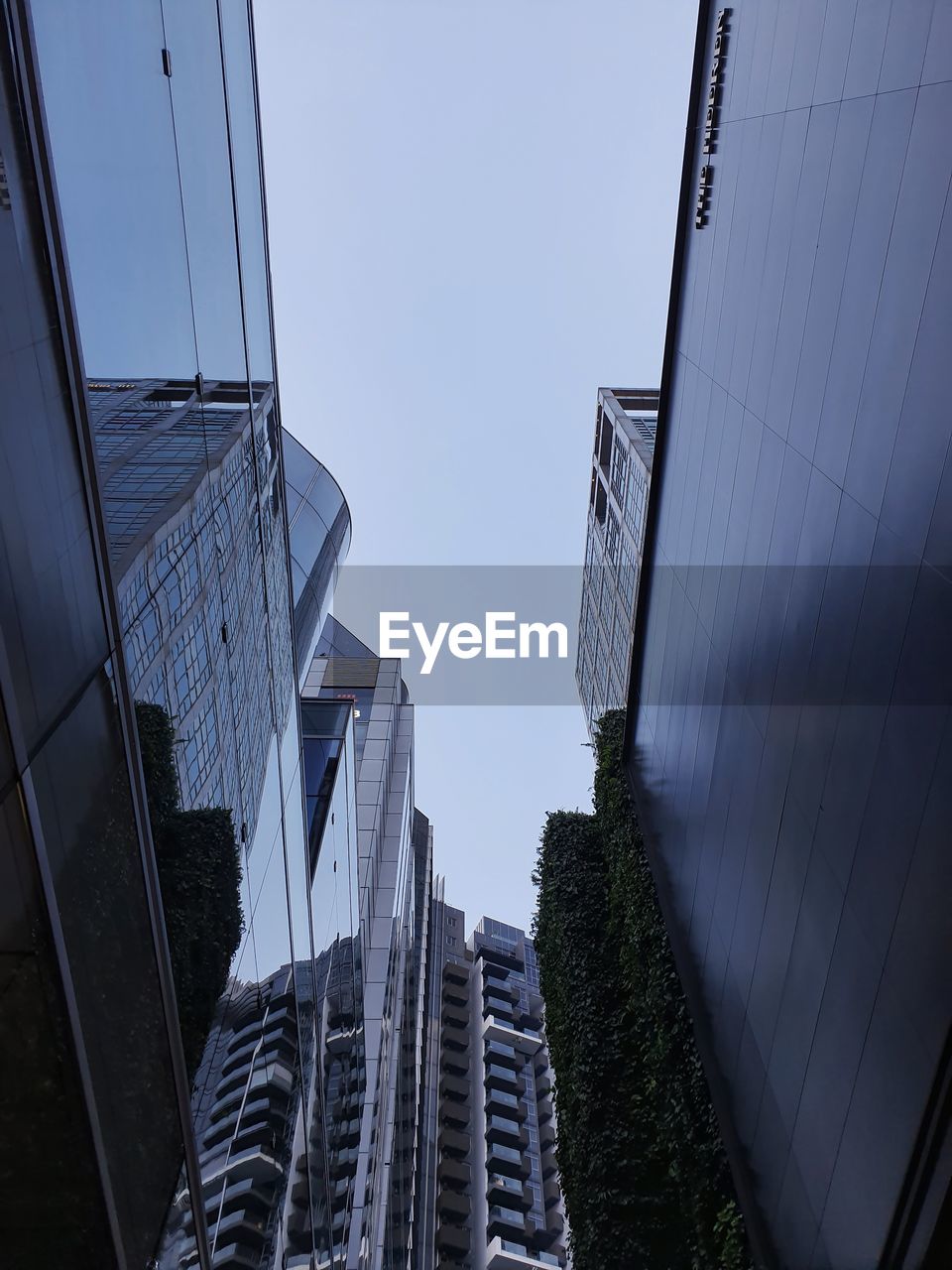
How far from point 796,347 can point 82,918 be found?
1117 cm

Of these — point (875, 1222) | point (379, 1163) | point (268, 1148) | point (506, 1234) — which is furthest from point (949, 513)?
point (506, 1234)

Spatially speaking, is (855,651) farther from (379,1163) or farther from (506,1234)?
(506,1234)

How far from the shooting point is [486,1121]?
9844 cm

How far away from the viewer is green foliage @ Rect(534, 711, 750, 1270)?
1480cm

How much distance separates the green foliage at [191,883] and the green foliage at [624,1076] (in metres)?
8.13

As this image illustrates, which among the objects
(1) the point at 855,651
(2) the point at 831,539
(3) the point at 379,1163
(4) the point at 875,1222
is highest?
(2) the point at 831,539

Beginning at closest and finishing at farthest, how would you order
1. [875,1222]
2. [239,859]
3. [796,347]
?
[875,1222] → [239,859] → [796,347]

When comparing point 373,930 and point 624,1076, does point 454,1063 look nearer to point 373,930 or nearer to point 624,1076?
point 373,930

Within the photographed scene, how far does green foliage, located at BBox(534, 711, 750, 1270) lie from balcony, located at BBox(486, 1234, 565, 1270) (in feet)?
251

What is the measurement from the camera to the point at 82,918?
6422mm

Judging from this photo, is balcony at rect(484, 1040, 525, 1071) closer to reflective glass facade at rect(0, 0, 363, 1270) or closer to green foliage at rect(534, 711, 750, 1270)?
green foliage at rect(534, 711, 750, 1270)

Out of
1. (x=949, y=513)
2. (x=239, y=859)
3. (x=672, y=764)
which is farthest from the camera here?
(x=672, y=764)

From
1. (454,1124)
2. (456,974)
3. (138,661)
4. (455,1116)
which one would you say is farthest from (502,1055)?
(138,661)

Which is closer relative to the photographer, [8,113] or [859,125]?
[8,113]
